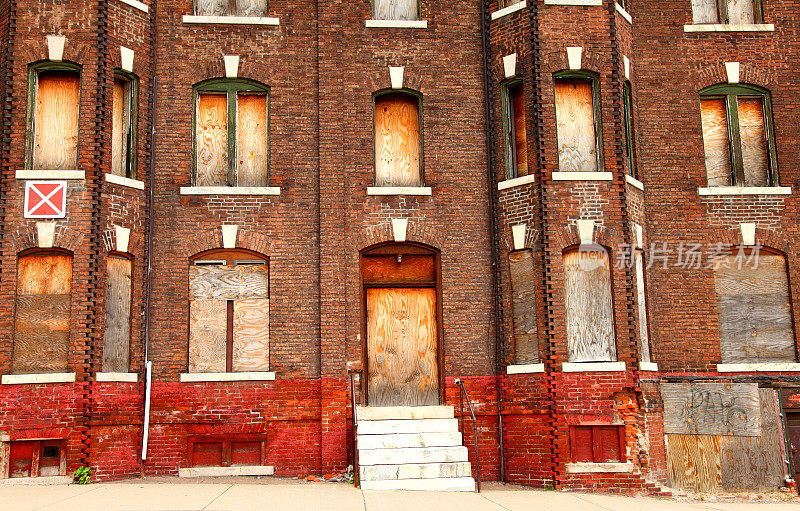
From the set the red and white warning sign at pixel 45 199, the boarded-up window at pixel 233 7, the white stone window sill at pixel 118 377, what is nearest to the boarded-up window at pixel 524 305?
the white stone window sill at pixel 118 377

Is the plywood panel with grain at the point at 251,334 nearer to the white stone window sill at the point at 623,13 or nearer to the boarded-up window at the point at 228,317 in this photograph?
the boarded-up window at the point at 228,317

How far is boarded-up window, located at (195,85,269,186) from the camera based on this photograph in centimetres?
1476

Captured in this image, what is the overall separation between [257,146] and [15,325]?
17.0ft

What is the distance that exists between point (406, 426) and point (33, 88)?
871 centimetres

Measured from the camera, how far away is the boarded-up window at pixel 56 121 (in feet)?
45.3

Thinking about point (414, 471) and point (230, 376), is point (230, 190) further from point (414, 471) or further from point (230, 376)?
point (414, 471)

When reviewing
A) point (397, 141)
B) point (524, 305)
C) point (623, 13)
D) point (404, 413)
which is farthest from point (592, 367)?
point (623, 13)

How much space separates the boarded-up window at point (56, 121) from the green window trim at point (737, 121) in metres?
11.9

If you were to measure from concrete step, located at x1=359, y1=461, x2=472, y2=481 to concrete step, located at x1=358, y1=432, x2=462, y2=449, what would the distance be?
59cm

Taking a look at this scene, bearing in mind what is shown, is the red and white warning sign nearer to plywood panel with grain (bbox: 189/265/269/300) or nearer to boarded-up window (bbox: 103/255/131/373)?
boarded-up window (bbox: 103/255/131/373)

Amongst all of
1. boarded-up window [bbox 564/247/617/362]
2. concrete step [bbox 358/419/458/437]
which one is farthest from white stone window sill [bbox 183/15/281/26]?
concrete step [bbox 358/419/458/437]

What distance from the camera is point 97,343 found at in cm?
1315

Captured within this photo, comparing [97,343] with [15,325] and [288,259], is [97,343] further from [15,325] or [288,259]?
[288,259]

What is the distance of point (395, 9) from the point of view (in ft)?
51.1
